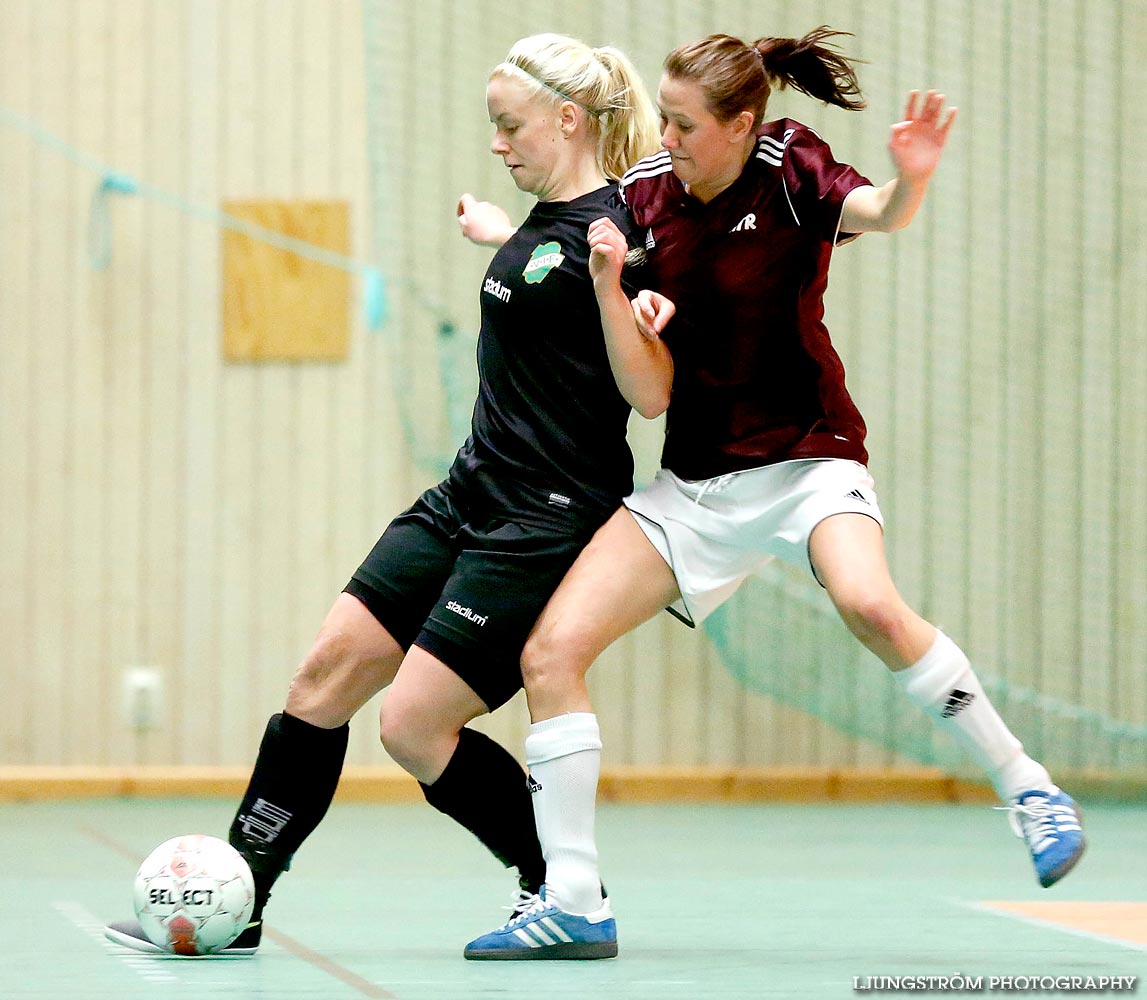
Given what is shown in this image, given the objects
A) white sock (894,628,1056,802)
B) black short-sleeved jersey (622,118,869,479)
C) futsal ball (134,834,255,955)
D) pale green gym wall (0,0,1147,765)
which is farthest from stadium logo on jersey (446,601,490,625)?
pale green gym wall (0,0,1147,765)

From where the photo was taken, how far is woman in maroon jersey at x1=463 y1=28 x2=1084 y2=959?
301cm

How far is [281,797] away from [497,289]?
0.97 meters

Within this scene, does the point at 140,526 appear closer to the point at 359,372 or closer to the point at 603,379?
the point at 359,372

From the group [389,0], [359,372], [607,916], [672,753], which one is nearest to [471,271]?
[359,372]

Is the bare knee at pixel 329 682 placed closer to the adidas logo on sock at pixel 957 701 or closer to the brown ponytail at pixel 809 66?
the adidas logo on sock at pixel 957 701

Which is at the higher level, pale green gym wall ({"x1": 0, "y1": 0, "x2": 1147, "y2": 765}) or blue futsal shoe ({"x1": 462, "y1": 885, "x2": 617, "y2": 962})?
pale green gym wall ({"x1": 0, "y1": 0, "x2": 1147, "y2": 765})

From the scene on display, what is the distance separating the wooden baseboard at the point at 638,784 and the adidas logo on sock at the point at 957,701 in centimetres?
356

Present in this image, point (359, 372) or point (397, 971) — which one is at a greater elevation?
point (359, 372)

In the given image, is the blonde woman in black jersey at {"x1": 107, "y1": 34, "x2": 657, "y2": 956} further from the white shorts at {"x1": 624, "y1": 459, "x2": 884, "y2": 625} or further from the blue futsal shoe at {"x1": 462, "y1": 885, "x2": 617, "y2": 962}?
the white shorts at {"x1": 624, "y1": 459, "x2": 884, "y2": 625}

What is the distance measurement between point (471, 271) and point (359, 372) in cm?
55

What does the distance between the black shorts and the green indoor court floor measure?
527mm

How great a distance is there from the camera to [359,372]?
259 inches

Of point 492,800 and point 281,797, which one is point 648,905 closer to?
point 492,800

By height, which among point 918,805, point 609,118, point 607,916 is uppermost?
point 609,118
